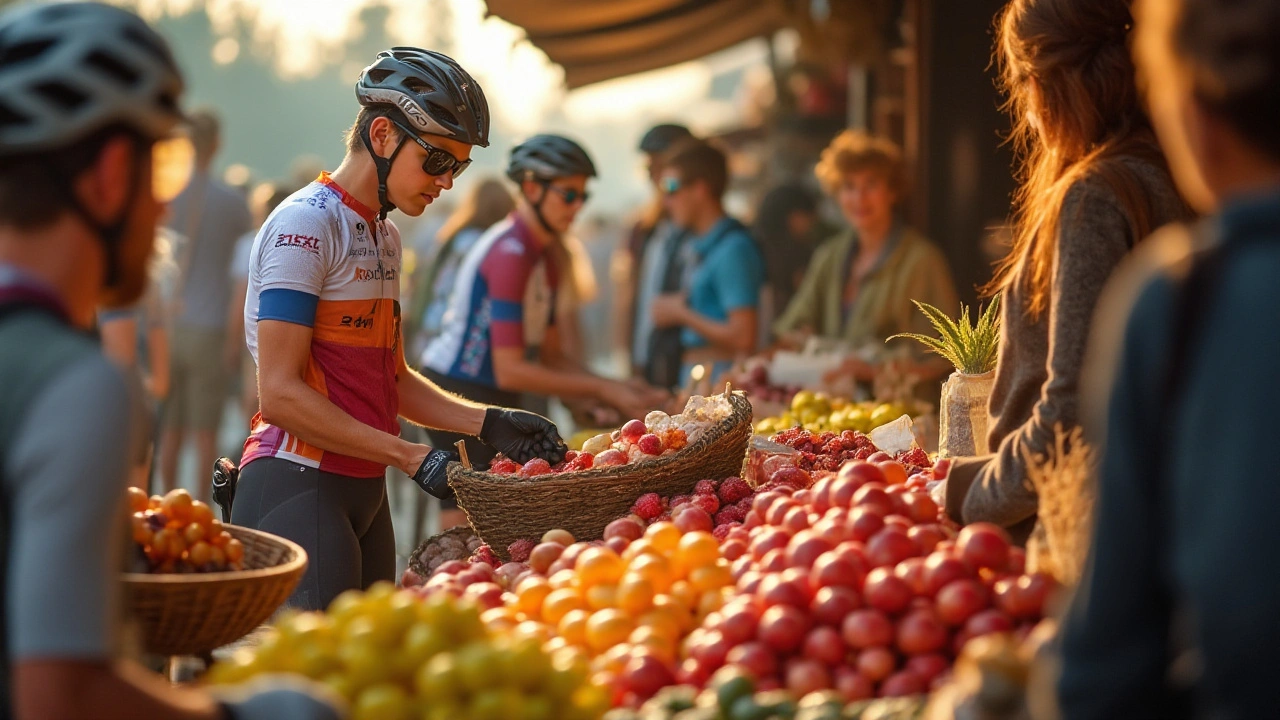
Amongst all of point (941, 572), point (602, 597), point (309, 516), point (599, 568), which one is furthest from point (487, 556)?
point (941, 572)

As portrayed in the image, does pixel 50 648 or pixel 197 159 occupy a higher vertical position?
pixel 197 159

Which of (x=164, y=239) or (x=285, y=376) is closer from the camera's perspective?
(x=285, y=376)

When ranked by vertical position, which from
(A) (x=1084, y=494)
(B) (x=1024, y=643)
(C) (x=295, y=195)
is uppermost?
(C) (x=295, y=195)

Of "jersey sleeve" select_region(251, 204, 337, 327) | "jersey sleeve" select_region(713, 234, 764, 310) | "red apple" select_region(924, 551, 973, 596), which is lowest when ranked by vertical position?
"red apple" select_region(924, 551, 973, 596)

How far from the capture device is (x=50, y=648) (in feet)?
5.54

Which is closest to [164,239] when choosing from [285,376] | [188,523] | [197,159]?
[197,159]

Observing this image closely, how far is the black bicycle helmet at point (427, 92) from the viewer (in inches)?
155

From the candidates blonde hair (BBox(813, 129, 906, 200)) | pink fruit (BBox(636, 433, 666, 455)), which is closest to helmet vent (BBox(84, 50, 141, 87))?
pink fruit (BBox(636, 433, 666, 455))

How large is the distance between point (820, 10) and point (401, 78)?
23.0ft

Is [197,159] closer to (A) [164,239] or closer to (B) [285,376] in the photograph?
(A) [164,239]

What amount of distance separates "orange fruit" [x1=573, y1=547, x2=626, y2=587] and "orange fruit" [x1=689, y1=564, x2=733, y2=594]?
0.61 ft

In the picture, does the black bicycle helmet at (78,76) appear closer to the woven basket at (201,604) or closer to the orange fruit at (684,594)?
the woven basket at (201,604)

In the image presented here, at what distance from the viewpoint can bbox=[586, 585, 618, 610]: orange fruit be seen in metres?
2.93

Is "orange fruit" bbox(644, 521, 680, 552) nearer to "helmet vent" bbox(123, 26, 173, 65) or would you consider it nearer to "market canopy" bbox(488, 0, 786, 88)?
"helmet vent" bbox(123, 26, 173, 65)
